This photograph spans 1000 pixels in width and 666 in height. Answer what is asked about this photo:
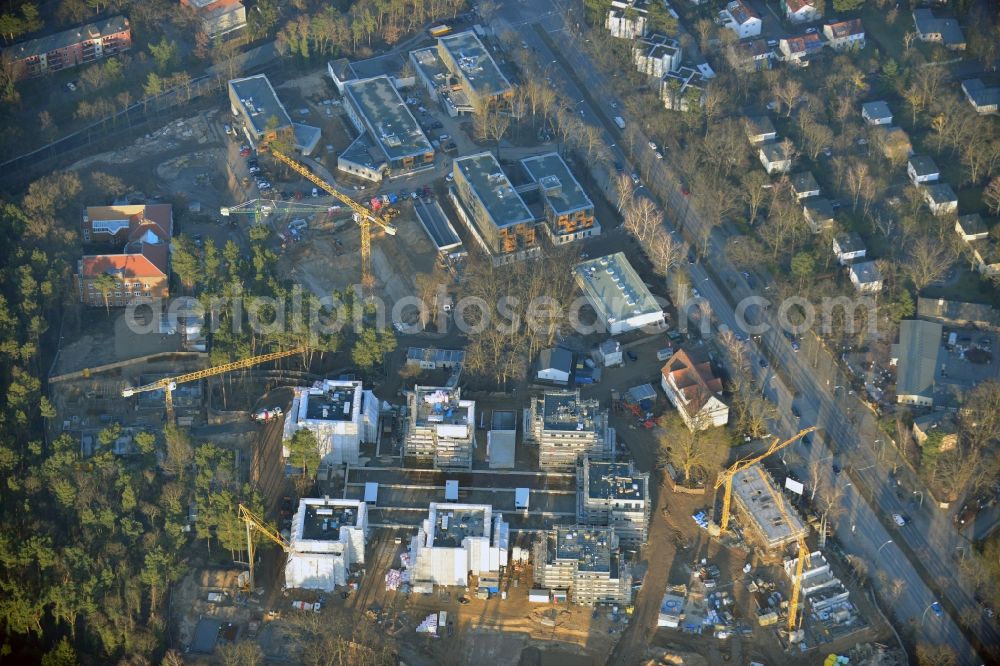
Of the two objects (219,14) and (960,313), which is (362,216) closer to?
(219,14)

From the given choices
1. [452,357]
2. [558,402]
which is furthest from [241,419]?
[558,402]

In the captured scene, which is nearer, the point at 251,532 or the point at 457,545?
the point at 457,545

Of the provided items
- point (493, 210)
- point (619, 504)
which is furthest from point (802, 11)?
point (619, 504)

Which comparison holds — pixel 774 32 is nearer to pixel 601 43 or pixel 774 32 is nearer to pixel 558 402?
pixel 601 43

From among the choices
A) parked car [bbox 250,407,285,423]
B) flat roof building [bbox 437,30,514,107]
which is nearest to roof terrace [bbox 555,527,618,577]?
parked car [bbox 250,407,285,423]

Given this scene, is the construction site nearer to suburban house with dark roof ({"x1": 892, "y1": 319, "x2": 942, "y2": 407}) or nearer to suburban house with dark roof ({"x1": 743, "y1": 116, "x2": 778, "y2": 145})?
suburban house with dark roof ({"x1": 892, "y1": 319, "x2": 942, "y2": 407})

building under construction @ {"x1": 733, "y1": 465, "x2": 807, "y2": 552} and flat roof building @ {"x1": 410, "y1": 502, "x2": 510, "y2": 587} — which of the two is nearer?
flat roof building @ {"x1": 410, "y1": 502, "x2": 510, "y2": 587}
